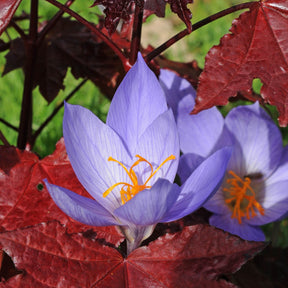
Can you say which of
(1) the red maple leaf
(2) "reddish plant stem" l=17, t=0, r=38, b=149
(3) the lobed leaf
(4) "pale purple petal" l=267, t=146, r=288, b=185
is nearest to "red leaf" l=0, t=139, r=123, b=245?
(1) the red maple leaf

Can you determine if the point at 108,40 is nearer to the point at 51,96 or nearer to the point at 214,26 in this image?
the point at 51,96

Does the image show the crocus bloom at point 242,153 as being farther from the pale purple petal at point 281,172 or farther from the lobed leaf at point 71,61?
the lobed leaf at point 71,61

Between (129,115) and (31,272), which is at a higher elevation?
(129,115)

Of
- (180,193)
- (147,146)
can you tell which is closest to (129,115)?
(147,146)

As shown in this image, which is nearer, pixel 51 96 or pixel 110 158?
pixel 110 158

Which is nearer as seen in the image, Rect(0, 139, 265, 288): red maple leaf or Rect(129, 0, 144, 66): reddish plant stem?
Rect(0, 139, 265, 288): red maple leaf

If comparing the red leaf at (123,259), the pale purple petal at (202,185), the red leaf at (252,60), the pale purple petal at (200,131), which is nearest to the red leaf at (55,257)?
the red leaf at (123,259)

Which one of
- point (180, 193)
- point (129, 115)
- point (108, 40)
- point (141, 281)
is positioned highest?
point (108, 40)

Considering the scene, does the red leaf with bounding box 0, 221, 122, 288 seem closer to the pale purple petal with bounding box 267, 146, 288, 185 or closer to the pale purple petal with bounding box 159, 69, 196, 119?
the pale purple petal with bounding box 159, 69, 196, 119
